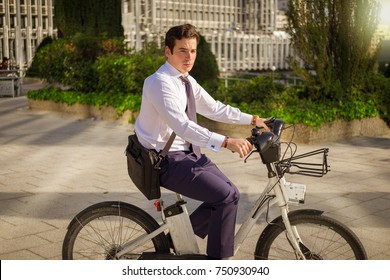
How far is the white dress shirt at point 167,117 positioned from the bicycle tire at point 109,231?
423mm

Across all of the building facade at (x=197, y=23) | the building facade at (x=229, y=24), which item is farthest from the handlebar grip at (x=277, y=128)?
the building facade at (x=229, y=24)

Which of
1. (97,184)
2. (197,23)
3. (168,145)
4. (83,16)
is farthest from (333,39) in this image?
(197,23)

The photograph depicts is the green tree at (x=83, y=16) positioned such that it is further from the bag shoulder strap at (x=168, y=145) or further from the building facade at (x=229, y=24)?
the building facade at (x=229, y=24)

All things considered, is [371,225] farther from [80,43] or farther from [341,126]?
[80,43]

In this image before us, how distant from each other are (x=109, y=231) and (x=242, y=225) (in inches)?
31.4

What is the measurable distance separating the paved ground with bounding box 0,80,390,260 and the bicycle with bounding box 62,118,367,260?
1150 millimetres

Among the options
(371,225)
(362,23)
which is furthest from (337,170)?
(362,23)

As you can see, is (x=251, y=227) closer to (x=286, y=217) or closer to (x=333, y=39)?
(x=286, y=217)

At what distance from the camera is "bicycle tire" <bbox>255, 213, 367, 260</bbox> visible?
365 cm

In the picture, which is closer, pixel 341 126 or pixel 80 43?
pixel 341 126

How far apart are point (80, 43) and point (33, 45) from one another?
5160 centimetres

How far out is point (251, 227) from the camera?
3797mm

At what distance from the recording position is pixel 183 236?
3.84 meters

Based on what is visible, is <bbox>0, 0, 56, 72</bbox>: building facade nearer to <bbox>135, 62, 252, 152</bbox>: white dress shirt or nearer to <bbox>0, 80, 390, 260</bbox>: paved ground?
<bbox>0, 80, 390, 260</bbox>: paved ground
